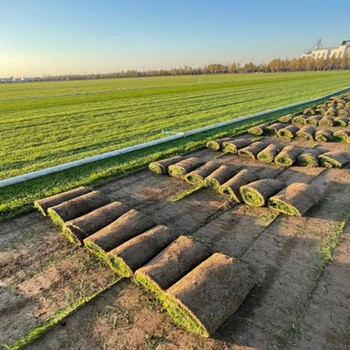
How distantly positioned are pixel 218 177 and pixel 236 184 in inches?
25.0

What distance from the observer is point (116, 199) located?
293 inches

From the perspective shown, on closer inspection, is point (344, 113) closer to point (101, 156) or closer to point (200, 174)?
point (200, 174)

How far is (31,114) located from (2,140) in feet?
26.9

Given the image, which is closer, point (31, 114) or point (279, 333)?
point (279, 333)

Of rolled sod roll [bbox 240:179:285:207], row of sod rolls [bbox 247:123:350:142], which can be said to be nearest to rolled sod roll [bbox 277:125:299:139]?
row of sod rolls [bbox 247:123:350:142]

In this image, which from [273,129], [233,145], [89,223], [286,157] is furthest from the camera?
[273,129]

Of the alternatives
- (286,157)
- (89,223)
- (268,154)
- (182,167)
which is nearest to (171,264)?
(89,223)

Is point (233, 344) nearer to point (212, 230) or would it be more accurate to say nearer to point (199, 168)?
point (212, 230)

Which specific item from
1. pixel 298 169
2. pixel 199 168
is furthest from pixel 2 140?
pixel 298 169

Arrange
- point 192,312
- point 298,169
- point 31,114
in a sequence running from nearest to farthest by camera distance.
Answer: point 192,312, point 298,169, point 31,114

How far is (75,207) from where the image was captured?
5.97 m

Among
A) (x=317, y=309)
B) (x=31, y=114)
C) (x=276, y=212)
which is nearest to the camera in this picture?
(x=317, y=309)

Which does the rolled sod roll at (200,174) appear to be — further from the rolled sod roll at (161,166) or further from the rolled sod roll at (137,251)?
the rolled sod roll at (137,251)

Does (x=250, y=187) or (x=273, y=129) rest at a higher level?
(x=250, y=187)
